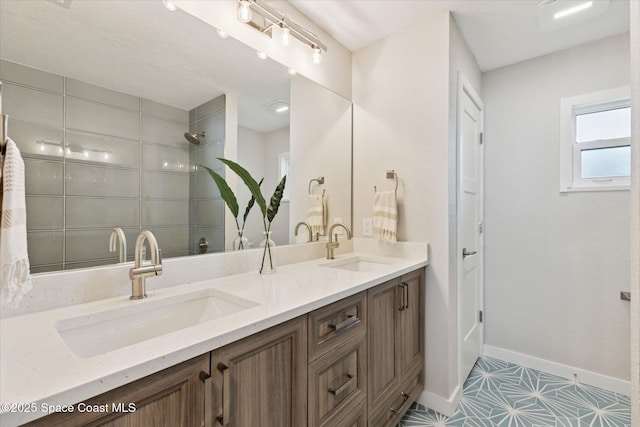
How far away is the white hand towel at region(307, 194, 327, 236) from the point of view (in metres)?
2.02

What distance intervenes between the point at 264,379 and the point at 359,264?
1.28 metres

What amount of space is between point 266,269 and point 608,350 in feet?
7.94

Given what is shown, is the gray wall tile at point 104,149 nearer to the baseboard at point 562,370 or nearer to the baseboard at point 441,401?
the baseboard at point 441,401

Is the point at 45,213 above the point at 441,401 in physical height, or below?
above

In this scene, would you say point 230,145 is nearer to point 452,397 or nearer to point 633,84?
point 633,84

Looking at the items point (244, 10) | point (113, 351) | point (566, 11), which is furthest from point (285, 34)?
point (566, 11)

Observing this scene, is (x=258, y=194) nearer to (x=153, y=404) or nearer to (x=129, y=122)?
(x=129, y=122)

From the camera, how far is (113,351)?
660mm

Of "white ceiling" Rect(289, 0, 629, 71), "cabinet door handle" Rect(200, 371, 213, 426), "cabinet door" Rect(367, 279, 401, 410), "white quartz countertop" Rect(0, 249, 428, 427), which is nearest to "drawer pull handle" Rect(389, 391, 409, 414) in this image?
"cabinet door" Rect(367, 279, 401, 410)

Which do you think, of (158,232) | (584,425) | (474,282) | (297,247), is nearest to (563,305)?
(474,282)

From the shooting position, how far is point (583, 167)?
2182mm

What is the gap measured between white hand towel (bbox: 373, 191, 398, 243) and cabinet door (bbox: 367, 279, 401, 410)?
1.43 ft

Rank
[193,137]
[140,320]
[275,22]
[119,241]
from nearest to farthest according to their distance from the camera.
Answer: [140,320]
[119,241]
[193,137]
[275,22]

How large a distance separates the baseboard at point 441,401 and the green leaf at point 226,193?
164 centimetres
